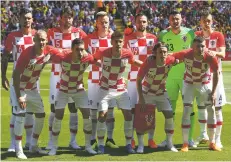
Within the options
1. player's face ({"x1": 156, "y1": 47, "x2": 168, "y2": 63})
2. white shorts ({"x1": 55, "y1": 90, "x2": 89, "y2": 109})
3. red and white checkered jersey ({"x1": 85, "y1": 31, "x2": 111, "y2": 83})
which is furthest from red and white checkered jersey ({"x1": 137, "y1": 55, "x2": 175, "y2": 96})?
white shorts ({"x1": 55, "y1": 90, "x2": 89, "y2": 109})

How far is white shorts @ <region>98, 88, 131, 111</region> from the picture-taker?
864cm

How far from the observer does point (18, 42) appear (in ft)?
29.0

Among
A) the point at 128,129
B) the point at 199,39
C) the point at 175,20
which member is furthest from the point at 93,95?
the point at 199,39

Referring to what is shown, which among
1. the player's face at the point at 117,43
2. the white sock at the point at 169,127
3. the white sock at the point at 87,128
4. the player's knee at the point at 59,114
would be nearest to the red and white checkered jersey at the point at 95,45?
the player's face at the point at 117,43

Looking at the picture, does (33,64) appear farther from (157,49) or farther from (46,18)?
(46,18)

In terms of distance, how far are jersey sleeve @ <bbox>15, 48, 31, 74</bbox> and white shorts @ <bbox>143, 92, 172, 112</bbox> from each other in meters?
2.20

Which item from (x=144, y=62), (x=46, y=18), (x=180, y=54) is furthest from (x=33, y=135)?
(x=46, y=18)

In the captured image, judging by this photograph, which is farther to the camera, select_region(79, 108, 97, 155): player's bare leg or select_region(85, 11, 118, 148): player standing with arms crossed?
select_region(85, 11, 118, 148): player standing with arms crossed

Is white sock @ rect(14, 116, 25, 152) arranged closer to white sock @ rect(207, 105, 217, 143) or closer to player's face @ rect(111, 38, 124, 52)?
player's face @ rect(111, 38, 124, 52)

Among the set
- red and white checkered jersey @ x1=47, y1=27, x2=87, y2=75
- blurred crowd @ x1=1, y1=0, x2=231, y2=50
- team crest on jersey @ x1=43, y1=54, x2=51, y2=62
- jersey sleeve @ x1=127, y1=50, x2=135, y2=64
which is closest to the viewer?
team crest on jersey @ x1=43, y1=54, x2=51, y2=62

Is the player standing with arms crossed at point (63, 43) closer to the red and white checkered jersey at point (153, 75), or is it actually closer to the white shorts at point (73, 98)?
the white shorts at point (73, 98)

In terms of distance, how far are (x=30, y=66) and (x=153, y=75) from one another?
2.12 metres

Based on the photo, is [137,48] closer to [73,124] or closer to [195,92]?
[195,92]

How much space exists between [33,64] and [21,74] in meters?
0.27
